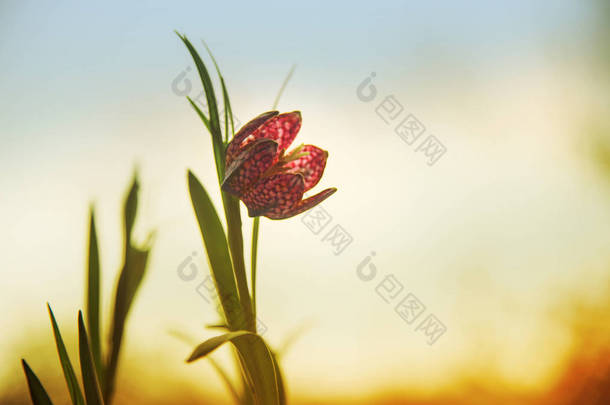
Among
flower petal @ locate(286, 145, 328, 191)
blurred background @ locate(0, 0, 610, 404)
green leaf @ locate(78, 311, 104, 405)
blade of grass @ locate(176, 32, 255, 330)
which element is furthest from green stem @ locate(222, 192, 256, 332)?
blurred background @ locate(0, 0, 610, 404)

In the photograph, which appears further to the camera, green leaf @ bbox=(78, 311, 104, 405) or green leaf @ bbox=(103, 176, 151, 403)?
green leaf @ bbox=(103, 176, 151, 403)

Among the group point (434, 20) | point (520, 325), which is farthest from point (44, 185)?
point (520, 325)

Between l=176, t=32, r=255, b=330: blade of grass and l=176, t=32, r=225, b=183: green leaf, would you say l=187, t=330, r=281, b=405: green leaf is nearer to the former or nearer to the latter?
l=176, t=32, r=255, b=330: blade of grass

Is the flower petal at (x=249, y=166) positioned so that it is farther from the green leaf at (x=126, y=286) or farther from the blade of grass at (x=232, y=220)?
the green leaf at (x=126, y=286)

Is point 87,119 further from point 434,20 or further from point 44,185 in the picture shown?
point 434,20

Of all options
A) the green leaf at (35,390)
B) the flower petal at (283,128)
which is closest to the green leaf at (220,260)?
the flower petal at (283,128)

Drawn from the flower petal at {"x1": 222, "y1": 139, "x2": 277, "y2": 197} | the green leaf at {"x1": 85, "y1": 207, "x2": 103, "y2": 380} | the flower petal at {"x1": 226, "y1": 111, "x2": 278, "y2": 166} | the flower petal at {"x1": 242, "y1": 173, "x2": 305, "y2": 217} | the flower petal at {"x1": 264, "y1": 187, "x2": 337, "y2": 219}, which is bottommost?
the green leaf at {"x1": 85, "y1": 207, "x2": 103, "y2": 380}

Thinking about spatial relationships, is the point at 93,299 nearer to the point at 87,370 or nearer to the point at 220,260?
the point at 87,370
